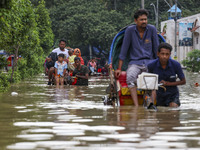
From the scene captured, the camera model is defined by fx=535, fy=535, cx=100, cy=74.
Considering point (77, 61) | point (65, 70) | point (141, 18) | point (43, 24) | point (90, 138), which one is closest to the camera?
point (90, 138)

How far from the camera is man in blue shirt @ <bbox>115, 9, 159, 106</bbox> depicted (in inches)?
392

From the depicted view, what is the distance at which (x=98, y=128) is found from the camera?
6.77 meters

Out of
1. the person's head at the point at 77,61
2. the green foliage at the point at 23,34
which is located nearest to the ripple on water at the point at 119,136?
the green foliage at the point at 23,34

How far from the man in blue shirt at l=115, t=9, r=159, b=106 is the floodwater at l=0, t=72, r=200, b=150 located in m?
0.81

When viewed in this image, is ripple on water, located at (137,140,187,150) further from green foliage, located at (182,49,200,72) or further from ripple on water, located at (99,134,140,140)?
green foliage, located at (182,49,200,72)

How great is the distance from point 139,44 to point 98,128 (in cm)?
364

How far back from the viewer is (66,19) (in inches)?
2192

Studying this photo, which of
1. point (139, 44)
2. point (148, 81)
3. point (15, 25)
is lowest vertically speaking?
point (148, 81)

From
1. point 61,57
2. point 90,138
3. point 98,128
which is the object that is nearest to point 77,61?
point 61,57

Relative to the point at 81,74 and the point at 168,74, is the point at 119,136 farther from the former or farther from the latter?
the point at 81,74

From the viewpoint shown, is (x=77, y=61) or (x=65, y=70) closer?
(x=77, y=61)

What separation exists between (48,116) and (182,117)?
2.06 metres

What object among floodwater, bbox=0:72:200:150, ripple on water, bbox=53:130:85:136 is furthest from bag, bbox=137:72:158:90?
ripple on water, bbox=53:130:85:136

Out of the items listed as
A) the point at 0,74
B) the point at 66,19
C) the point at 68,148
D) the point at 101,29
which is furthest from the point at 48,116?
the point at 66,19
